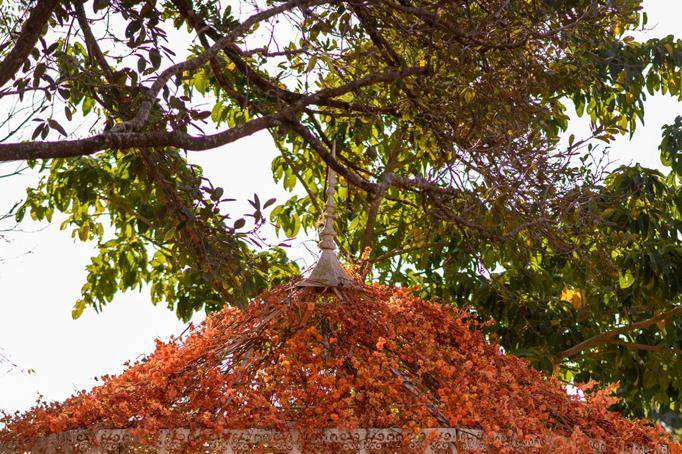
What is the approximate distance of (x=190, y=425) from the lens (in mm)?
3672

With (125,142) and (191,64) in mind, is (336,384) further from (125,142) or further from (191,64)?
(191,64)

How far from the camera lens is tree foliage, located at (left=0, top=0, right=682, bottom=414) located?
17.8 feet

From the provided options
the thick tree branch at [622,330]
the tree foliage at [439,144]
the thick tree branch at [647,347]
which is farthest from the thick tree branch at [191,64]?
the thick tree branch at [647,347]

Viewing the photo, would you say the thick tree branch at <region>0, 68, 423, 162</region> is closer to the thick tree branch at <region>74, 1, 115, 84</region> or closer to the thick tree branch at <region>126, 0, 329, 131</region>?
the thick tree branch at <region>126, 0, 329, 131</region>

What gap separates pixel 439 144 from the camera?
20.9ft

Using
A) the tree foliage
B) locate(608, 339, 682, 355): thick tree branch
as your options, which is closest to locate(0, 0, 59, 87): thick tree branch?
the tree foliage

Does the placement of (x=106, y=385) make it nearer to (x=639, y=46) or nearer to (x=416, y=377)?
(x=416, y=377)

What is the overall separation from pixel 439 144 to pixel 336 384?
294cm

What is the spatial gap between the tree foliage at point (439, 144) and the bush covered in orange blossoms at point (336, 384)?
579 mm

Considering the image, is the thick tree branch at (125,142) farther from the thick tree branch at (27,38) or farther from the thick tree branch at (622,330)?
the thick tree branch at (622,330)

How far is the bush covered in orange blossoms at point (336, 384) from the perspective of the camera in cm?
372

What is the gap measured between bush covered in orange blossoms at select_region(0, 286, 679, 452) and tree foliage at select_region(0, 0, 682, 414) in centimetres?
58

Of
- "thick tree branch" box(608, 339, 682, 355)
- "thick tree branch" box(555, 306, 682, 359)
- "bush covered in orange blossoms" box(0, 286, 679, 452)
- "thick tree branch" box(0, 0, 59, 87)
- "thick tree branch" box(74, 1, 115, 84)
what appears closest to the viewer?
"bush covered in orange blossoms" box(0, 286, 679, 452)

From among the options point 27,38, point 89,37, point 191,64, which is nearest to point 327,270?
point 191,64
